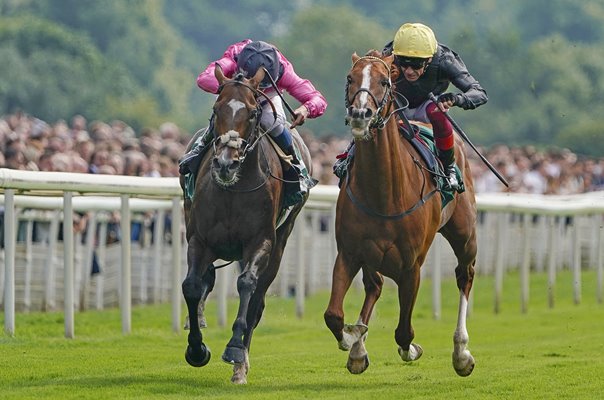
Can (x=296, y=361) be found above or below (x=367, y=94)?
below

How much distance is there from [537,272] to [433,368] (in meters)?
13.0

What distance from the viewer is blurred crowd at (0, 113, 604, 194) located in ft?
52.9

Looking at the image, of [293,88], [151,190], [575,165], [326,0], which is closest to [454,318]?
[151,190]

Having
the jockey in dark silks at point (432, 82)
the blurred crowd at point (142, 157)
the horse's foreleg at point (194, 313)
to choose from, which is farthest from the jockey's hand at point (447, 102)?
the blurred crowd at point (142, 157)

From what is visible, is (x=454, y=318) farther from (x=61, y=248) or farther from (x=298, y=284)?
(x=61, y=248)

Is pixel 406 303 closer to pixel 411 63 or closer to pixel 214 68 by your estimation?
pixel 411 63

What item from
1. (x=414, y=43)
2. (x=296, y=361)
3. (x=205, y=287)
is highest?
(x=414, y=43)

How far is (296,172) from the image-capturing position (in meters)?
11.0

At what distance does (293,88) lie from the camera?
11273 mm

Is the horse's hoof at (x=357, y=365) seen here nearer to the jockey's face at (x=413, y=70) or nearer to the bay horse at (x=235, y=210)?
the bay horse at (x=235, y=210)

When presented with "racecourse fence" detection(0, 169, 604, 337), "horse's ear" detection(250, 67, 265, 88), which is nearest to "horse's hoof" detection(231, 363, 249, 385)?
"horse's ear" detection(250, 67, 265, 88)

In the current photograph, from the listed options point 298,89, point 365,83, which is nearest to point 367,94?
point 365,83

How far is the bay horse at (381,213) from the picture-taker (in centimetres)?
997

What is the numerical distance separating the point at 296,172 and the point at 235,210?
744mm
